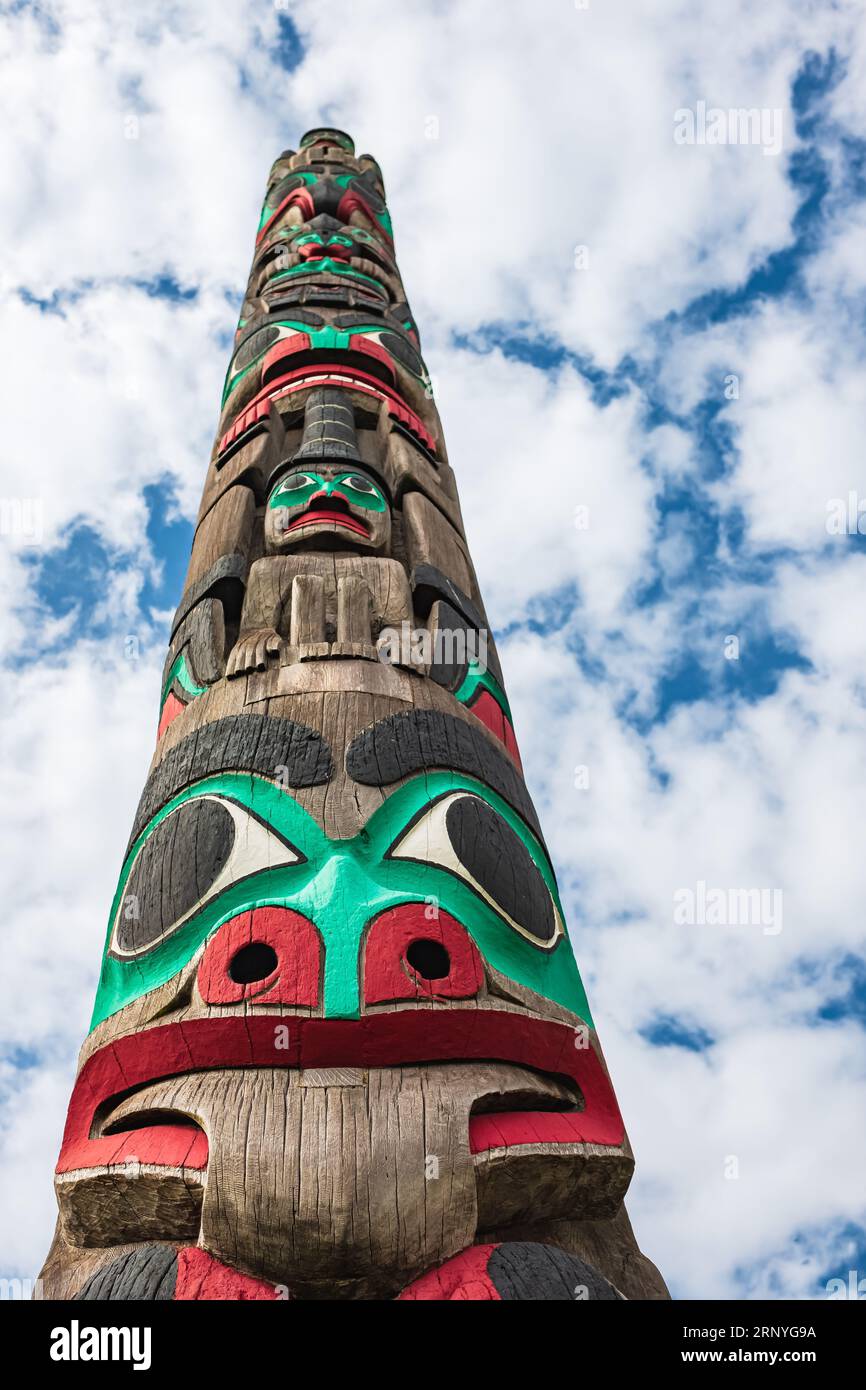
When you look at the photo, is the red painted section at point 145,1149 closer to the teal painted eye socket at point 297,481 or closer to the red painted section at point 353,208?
the teal painted eye socket at point 297,481

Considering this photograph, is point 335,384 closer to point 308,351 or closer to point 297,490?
point 308,351

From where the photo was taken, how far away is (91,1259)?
9.12 ft

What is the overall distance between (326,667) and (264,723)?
Result: 1.38ft

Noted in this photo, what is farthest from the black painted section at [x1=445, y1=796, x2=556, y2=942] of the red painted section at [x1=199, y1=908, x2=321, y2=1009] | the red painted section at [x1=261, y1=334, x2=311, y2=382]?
the red painted section at [x1=261, y1=334, x2=311, y2=382]

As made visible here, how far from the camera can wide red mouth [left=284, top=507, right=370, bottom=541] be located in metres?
5.27

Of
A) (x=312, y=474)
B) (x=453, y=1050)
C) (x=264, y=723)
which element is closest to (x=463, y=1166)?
(x=453, y=1050)

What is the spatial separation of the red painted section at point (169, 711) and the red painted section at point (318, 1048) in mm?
1664

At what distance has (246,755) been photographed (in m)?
3.54

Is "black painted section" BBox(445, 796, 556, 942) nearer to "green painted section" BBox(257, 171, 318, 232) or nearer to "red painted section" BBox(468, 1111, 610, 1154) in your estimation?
"red painted section" BBox(468, 1111, 610, 1154)

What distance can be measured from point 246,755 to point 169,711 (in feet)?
3.51

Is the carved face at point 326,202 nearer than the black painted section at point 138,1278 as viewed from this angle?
No

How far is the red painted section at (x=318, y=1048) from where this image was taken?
107 inches

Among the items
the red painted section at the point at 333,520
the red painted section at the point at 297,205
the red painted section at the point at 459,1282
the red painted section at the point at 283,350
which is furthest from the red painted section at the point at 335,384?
the red painted section at the point at 459,1282
